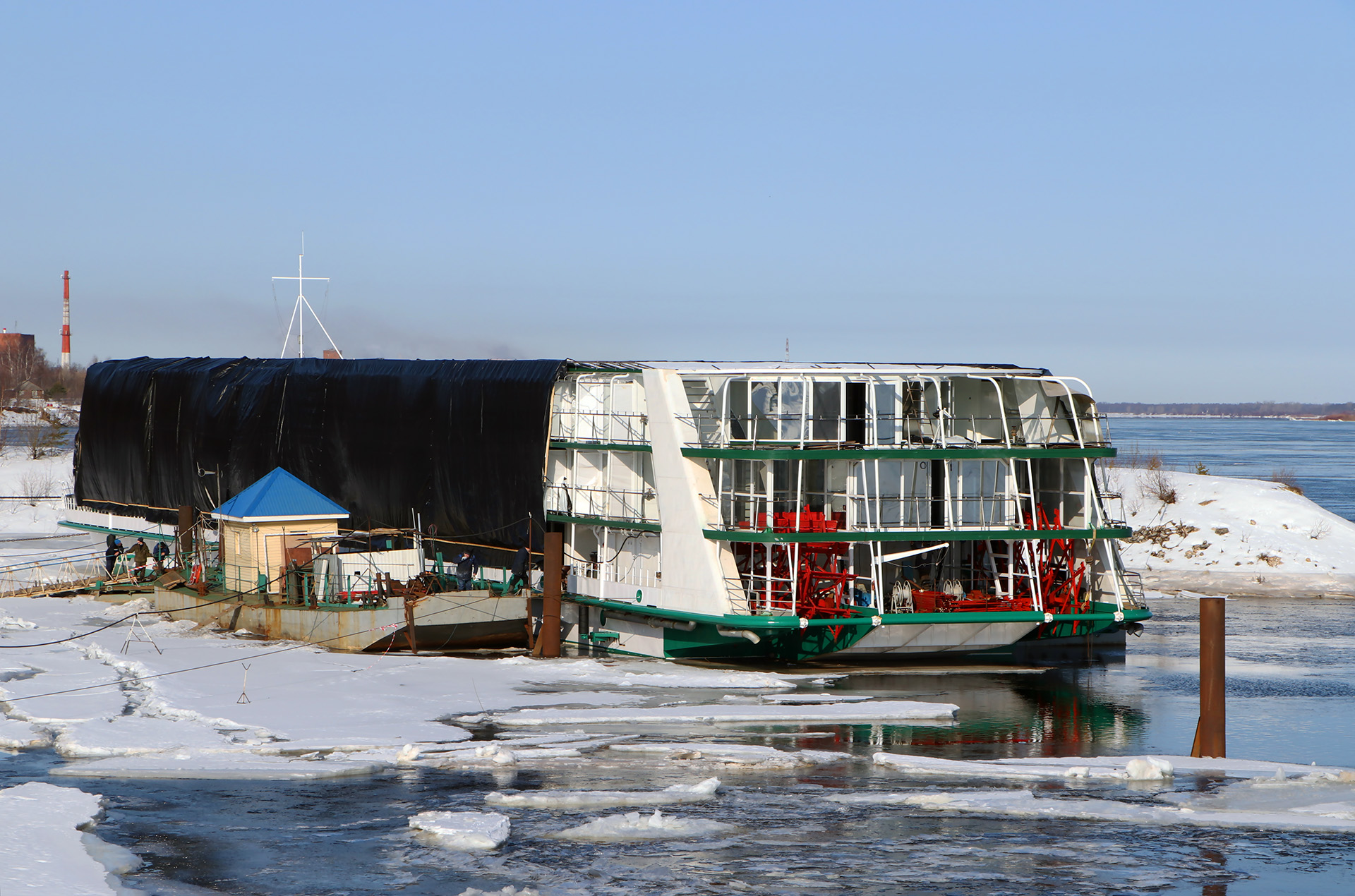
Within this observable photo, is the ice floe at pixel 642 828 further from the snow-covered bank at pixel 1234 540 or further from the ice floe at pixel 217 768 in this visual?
the snow-covered bank at pixel 1234 540

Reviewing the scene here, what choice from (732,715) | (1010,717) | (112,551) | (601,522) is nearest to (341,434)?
(601,522)

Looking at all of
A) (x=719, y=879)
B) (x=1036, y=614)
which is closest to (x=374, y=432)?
(x=1036, y=614)

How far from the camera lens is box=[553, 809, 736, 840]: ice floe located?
16.2 meters

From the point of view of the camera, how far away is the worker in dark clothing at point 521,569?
3164 cm

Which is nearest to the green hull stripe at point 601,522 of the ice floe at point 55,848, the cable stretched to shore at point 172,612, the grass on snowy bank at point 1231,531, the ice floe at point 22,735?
the cable stretched to shore at point 172,612

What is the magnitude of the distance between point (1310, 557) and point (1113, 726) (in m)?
26.5

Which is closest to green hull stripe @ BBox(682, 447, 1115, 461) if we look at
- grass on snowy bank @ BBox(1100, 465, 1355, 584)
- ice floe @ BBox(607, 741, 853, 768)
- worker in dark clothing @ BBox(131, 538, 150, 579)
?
ice floe @ BBox(607, 741, 853, 768)

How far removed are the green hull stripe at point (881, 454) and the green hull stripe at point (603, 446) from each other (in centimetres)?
191

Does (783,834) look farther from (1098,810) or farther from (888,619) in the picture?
(888,619)

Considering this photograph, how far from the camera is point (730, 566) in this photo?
27688 mm

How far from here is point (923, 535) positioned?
27531 millimetres

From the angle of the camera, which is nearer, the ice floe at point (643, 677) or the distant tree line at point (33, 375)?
the ice floe at point (643, 677)

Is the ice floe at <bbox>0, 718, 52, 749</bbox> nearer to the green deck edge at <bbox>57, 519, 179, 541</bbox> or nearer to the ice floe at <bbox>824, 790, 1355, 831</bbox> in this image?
the ice floe at <bbox>824, 790, 1355, 831</bbox>

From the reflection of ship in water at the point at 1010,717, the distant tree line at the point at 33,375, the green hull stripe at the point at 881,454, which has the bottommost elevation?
the reflection of ship in water at the point at 1010,717
